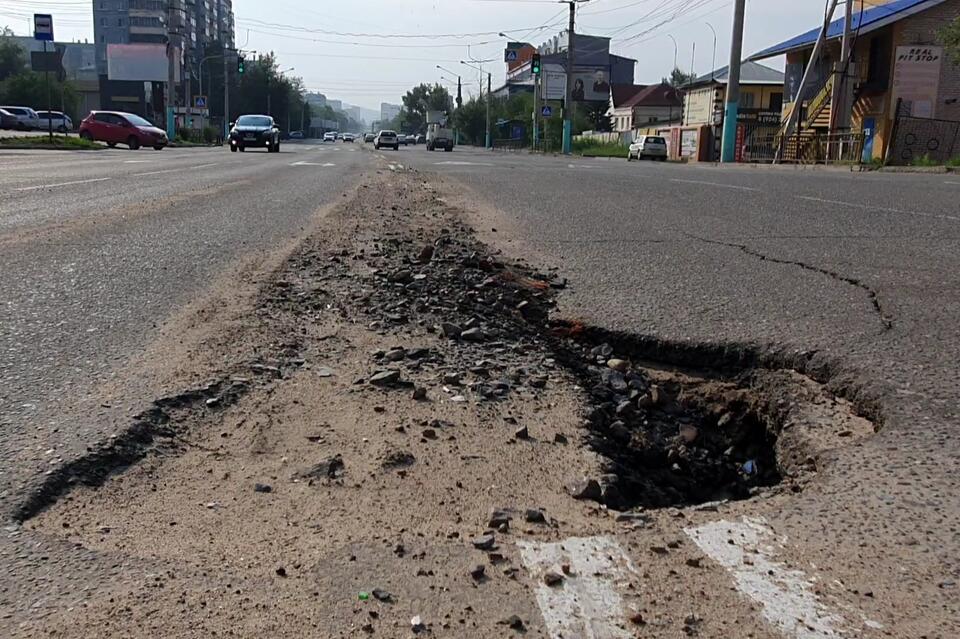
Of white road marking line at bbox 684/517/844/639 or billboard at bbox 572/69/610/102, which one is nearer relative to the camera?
white road marking line at bbox 684/517/844/639

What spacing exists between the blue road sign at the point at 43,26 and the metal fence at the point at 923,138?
31378mm

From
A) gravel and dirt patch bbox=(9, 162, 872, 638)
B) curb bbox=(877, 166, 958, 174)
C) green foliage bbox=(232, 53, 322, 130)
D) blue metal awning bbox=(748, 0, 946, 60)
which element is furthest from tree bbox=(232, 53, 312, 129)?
gravel and dirt patch bbox=(9, 162, 872, 638)

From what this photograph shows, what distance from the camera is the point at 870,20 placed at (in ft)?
117

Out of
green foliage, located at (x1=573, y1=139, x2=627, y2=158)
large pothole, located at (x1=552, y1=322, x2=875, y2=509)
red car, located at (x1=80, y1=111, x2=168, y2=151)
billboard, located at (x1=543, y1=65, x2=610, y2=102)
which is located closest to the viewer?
large pothole, located at (x1=552, y1=322, x2=875, y2=509)

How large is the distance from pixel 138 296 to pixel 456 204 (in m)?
7.23

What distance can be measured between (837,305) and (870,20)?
119ft

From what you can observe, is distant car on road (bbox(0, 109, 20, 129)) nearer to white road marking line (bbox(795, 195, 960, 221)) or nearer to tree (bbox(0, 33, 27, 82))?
tree (bbox(0, 33, 27, 82))

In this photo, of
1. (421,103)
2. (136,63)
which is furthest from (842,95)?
(421,103)

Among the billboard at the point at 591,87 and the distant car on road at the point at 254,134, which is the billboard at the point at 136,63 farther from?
the distant car on road at the point at 254,134

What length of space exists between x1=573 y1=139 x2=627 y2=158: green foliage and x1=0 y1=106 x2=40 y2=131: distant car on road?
34961 millimetres

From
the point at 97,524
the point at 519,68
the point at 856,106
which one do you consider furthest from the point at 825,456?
the point at 519,68

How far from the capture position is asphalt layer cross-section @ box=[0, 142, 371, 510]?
292 centimetres

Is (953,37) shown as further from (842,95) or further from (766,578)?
(766,578)

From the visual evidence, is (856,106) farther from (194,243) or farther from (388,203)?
(194,243)
